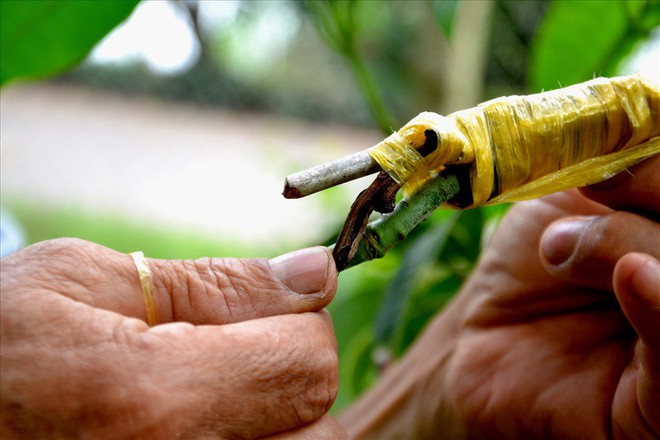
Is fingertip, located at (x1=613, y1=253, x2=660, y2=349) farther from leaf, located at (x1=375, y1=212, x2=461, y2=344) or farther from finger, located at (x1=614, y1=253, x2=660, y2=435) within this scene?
leaf, located at (x1=375, y1=212, x2=461, y2=344)

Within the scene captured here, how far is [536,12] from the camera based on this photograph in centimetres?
221

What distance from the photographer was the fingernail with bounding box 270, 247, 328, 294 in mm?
414

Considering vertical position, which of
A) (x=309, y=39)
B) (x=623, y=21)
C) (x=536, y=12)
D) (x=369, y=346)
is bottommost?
(x=369, y=346)

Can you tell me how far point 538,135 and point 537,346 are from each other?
0.25m

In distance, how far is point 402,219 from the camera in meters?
0.42

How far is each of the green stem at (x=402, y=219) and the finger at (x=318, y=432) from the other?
97 mm

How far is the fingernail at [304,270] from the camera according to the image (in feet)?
1.36

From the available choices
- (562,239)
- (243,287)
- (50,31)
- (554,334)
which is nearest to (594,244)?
(562,239)

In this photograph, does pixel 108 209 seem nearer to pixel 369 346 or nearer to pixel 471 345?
pixel 369 346

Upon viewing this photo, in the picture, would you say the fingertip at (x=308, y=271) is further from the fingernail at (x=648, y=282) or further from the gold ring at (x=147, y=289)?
the fingernail at (x=648, y=282)

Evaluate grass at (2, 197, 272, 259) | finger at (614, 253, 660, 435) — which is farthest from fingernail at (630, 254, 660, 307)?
grass at (2, 197, 272, 259)

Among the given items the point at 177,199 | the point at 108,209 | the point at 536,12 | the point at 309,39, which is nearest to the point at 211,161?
the point at 177,199

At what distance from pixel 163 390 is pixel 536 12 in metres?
2.13

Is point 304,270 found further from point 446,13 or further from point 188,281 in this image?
point 446,13
